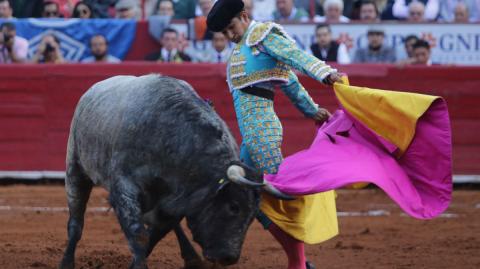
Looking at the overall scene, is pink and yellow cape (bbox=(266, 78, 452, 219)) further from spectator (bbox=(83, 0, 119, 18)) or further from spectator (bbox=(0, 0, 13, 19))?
spectator (bbox=(0, 0, 13, 19))

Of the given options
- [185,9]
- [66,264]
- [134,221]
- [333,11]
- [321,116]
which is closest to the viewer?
[134,221]

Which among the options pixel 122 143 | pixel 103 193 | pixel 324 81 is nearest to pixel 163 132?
pixel 122 143

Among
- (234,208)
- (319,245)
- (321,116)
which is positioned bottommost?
(319,245)

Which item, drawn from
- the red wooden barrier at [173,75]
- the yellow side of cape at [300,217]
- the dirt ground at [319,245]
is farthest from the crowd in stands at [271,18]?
the yellow side of cape at [300,217]

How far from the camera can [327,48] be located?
10258 mm

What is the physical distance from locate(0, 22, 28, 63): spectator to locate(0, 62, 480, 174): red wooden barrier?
658 millimetres

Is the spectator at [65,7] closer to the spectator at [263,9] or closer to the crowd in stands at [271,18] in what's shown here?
the crowd in stands at [271,18]

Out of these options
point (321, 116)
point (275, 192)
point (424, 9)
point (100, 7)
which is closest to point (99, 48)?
point (100, 7)

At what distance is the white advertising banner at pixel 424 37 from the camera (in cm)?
1044

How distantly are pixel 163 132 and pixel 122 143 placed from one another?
274mm

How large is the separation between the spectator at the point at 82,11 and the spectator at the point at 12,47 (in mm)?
649

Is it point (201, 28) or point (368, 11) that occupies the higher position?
point (368, 11)

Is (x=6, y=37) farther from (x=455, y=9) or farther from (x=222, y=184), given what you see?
(x=222, y=184)

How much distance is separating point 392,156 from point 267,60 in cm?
83
